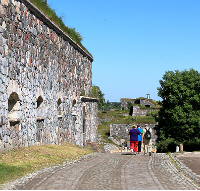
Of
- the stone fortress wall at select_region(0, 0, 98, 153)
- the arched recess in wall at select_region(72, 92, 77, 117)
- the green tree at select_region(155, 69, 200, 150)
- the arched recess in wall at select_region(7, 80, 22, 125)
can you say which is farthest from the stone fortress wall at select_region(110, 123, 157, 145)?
the arched recess in wall at select_region(7, 80, 22, 125)

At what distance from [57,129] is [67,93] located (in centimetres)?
265

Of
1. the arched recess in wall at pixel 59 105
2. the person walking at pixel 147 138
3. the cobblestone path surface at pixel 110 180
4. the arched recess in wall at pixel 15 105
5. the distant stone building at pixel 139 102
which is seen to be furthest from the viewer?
the distant stone building at pixel 139 102

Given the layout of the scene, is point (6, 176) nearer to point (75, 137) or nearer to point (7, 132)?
point (7, 132)

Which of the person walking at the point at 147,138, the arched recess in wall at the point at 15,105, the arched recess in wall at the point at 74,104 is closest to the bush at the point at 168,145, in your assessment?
the arched recess in wall at the point at 74,104

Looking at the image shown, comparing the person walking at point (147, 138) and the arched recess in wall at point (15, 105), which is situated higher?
the arched recess in wall at point (15, 105)

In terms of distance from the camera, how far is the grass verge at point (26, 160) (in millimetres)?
9412

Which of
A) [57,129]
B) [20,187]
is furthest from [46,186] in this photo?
[57,129]

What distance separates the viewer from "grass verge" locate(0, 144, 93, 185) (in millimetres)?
9412

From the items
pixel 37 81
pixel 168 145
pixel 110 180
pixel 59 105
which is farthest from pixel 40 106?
pixel 168 145

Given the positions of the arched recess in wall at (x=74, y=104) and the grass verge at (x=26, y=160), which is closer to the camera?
the grass verge at (x=26, y=160)

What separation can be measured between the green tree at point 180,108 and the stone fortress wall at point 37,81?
1022cm

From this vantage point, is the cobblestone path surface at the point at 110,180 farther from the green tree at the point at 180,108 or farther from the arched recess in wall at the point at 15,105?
the green tree at the point at 180,108

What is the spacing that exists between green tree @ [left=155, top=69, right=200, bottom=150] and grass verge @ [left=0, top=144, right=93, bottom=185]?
17210 mm

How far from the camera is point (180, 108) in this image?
31.1m
